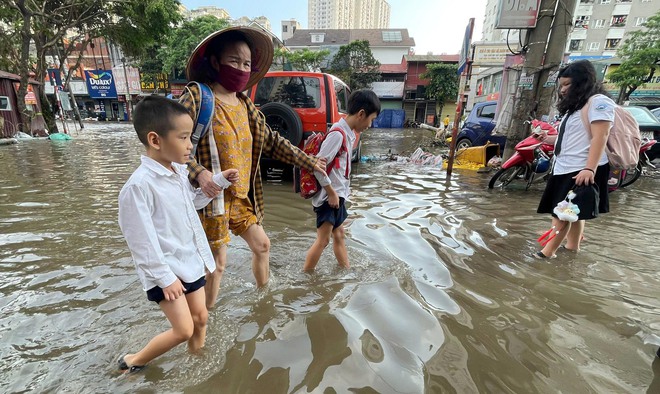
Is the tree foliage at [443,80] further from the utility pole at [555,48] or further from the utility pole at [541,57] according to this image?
the utility pole at [555,48]

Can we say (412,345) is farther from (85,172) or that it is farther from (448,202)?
(85,172)

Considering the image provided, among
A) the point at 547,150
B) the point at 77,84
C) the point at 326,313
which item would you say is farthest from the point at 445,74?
the point at 77,84

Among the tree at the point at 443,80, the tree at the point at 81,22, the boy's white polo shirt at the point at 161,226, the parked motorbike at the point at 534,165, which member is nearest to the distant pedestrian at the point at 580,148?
the parked motorbike at the point at 534,165

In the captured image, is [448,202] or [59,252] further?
[448,202]

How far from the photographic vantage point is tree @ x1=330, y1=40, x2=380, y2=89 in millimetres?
31312

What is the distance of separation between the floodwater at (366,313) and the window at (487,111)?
6936mm

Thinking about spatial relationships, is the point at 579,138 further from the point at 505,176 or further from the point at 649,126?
the point at 649,126

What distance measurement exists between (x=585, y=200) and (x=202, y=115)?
318 centimetres

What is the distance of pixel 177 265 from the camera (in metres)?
1.55

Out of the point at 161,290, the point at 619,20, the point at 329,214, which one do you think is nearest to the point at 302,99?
the point at 329,214

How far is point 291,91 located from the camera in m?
6.02

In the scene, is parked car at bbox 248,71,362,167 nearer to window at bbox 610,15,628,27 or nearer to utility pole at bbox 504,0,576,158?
utility pole at bbox 504,0,576,158

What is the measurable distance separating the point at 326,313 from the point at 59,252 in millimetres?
2761

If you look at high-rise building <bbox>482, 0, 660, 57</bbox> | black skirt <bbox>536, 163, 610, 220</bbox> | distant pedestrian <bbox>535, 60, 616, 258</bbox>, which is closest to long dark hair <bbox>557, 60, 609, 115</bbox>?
distant pedestrian <bbox>535, 60, 616, 258</bbox>
